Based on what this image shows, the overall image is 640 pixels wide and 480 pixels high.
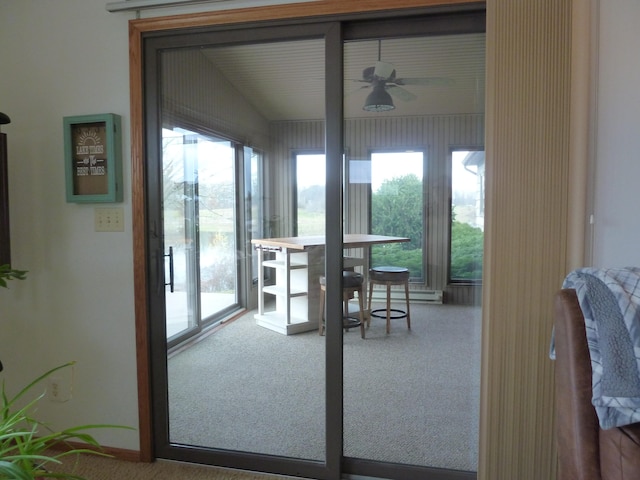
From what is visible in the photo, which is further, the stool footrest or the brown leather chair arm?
the stool footrest

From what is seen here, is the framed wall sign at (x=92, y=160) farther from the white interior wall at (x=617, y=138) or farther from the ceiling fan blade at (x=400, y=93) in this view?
the white interior wall at (x=617, y=138)

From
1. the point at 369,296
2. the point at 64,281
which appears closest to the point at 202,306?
the point at 64,281

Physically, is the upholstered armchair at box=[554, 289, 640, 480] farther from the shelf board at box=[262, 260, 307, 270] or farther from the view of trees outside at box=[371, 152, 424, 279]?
the shelf board at box=[262, 260, 307, 270]

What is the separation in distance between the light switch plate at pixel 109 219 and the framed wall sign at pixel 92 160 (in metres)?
0.05

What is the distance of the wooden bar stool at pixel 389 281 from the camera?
2039 mm

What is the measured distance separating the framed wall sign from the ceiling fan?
118 cm

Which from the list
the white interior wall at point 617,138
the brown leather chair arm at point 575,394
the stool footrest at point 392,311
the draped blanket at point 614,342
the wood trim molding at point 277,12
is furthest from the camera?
the stool footrest at point 392,311

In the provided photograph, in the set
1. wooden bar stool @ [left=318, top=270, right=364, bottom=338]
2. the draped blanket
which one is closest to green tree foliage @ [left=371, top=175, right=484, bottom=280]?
wooden bar stool @ [left=318, top=270, right=364, bottom=338]

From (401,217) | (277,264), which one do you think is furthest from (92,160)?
(401,217)

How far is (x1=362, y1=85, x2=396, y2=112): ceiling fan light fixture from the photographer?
6.43 ft

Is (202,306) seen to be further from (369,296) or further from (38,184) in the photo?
(38,184)

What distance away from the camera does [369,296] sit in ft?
6.78

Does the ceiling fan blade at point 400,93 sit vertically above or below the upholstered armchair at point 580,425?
above

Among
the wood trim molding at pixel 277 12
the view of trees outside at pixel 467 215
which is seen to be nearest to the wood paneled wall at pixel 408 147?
the view of trees outside at pixel 467 215
